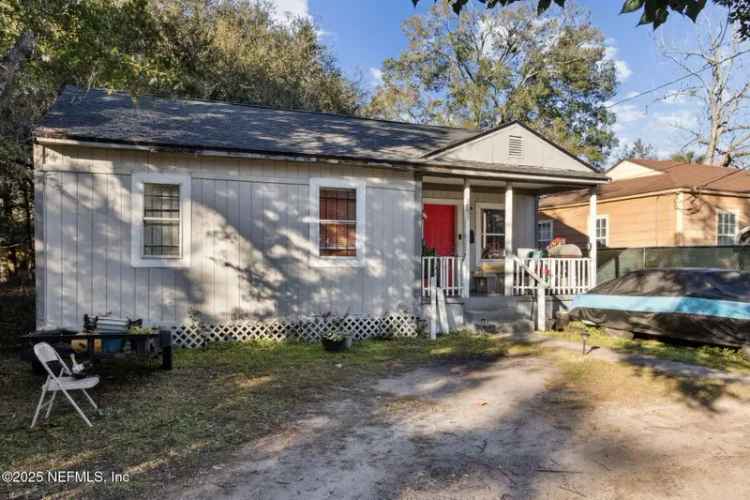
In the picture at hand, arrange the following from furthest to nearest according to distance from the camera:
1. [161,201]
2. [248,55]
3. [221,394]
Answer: [248,55]
[161,201]
[221,394]

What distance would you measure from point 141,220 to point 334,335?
3818 millimetres

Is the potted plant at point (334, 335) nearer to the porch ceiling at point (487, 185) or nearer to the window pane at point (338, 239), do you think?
the window pane at point (338, 239)

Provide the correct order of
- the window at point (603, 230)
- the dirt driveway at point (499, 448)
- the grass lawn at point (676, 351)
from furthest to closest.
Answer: the window at point (603, 230) → the grass lawn at point (676, 351) → the dirt driveway at point (499, 448)

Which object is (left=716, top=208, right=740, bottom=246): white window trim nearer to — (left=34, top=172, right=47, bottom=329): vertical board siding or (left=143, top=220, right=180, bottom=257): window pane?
(left=143, top=220, right=180, bottom=257): window pane

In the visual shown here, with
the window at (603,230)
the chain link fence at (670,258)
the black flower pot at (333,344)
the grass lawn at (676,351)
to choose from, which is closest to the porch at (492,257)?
the grass lawn at (676,351)

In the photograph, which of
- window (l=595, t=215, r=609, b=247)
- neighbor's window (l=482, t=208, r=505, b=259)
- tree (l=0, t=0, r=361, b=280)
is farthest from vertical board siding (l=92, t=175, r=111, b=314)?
window (l=595, t=215, r=609, b=247)

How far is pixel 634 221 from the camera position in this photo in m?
18.7

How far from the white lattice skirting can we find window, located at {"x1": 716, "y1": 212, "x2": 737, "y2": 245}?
13.7 metres

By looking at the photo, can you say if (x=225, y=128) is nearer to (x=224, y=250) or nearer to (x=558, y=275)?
(x=224, y=250)

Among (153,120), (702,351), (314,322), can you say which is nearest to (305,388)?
(314,322)

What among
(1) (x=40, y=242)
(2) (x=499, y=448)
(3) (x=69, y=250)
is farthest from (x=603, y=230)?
(1) (x=40, y=242)

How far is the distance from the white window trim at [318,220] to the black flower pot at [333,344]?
1.63 metres

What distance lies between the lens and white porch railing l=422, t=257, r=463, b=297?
10.9 metres

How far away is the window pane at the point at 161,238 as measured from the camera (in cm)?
890
